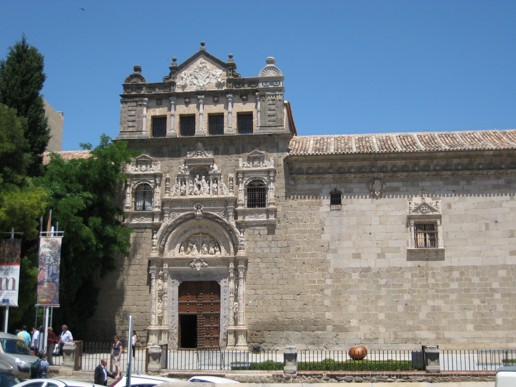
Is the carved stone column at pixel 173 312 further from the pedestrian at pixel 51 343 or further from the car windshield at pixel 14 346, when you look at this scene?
the car windshield at pixel 14 346

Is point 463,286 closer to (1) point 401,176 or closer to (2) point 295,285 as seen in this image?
(1) point 401,176

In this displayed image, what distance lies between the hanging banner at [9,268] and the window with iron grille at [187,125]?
1014 centimetres

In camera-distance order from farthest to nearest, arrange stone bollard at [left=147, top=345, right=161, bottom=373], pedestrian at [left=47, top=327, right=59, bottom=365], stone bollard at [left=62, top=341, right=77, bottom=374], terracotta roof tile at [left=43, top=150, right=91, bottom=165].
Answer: terracotta roof tile at [left=43, top=150, right=91, bottom=165] → pedestrian at [left=47, top=327, right=59, bottom=365] → stone bollard at [left=62, top=341, right=77, bottom=374] → stone bollard at [left=147, top=345, right=161, bottom=373]

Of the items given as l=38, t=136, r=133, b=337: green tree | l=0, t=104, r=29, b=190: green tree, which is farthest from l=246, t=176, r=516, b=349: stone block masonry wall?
l=0, t=104, r=29, b=190: green tree

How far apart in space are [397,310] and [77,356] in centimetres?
1380

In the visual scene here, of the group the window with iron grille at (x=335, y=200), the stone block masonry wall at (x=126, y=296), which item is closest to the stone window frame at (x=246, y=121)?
the window with iron grille at (x=335, y=200)

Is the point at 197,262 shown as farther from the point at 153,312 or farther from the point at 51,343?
the point at 51,343

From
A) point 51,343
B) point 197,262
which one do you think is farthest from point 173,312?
point 51,343

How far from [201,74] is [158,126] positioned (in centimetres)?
332

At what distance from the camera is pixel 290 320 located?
28.7m

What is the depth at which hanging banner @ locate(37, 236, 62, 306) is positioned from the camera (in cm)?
2367

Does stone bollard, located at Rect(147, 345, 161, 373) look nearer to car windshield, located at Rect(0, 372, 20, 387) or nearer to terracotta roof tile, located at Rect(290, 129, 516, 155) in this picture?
car windshield, located at Rect(0, 372, 20, 387)

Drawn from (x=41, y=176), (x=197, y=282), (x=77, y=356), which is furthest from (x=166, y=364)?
(x=41, y=176)

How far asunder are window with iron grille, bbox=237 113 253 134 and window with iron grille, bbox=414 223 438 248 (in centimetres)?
906
